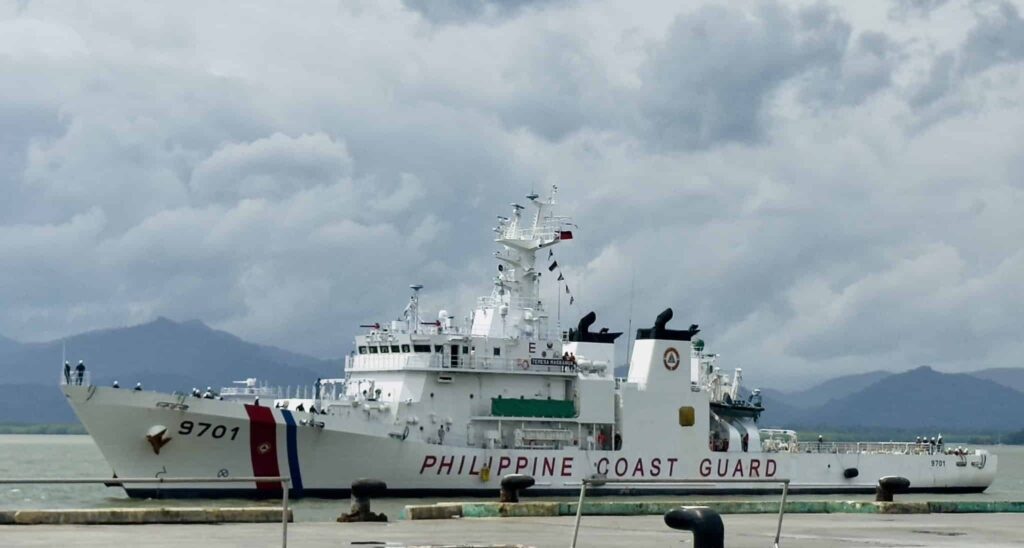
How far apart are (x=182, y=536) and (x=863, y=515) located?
11333 mm

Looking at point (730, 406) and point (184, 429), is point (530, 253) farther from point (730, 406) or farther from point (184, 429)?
point (184, 429)

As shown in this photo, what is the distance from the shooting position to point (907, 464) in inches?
2157

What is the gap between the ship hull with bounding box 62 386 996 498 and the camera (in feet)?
130

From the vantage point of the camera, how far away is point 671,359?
4753 centimetres

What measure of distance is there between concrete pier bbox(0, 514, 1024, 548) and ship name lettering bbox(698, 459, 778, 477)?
2536 cm

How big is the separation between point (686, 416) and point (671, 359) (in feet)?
6.02

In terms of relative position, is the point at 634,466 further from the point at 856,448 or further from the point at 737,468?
the point at 856,448

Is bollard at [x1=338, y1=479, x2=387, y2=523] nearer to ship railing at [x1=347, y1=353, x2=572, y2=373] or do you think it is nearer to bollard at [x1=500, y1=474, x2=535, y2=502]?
bollard at [x1=500, y1=474, x2=535, y2=502]

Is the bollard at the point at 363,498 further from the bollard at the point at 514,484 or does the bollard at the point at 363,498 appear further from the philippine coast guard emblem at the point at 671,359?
the philippine coast guard emblem at the point at 671,359

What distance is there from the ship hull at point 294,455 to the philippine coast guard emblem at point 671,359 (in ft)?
8.52

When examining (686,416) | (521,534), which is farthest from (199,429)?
(521,534)

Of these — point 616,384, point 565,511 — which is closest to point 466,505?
point 565,511

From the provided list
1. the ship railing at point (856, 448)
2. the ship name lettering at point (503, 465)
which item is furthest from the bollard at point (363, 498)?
the ship railing at point (856, 448)

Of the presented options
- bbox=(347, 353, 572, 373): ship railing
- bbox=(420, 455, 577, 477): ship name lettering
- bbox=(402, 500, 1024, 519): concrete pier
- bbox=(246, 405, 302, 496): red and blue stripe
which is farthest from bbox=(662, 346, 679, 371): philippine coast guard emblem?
bbox=(402, 500, 1024, 519): concrete pier
